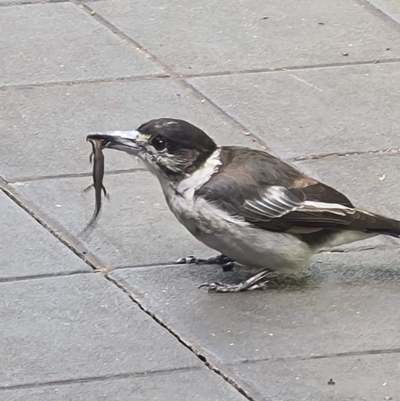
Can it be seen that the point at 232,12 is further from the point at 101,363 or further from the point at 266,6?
the point at 101,363

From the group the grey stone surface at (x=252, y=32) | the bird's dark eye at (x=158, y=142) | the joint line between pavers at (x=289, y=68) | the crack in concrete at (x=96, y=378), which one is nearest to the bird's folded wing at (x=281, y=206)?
the bird's dark eye at (x=158, y=142)

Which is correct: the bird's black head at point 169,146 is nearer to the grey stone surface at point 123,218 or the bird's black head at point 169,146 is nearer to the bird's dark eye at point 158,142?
the bird's dark eye at point 158,142

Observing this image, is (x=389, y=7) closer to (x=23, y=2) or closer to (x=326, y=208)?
(x=23, y=2)

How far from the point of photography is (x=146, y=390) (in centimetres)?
507

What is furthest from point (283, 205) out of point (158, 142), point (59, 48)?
point (59, 48)

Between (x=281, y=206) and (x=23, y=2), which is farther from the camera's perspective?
(x=23, y=2)

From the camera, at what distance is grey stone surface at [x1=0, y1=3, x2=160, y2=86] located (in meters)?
8.08

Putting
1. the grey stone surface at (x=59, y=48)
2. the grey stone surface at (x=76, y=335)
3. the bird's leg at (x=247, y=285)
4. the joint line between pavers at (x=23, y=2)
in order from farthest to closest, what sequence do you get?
the joint line between pavers at (x=23, y=2)
the grey stone surface at (x=59, y=48)
the bird's leg at (x=247, y=285)
the grey stone surface at (x=76, y=335)

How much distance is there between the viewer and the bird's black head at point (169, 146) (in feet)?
18.9

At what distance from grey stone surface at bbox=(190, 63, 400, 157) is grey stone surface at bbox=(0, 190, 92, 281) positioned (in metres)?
1.50

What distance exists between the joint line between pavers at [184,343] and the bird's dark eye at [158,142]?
24.0 inches

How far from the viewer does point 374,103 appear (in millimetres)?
7828

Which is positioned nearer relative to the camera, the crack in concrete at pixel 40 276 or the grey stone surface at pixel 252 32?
the crack in concrete at pixel 40 276

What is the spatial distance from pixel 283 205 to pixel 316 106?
6.71 feet
